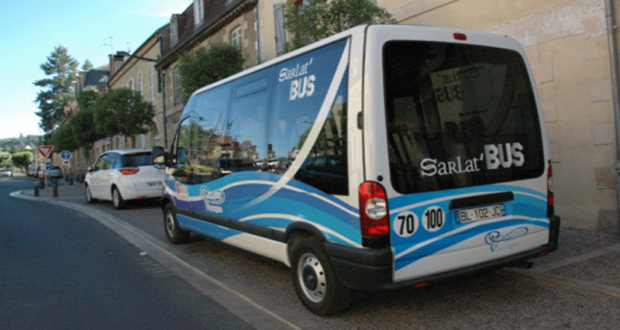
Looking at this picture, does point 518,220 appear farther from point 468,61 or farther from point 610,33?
point 610,33

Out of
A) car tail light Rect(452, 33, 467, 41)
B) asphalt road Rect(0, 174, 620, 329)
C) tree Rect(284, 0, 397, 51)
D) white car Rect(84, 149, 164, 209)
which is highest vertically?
tree Rect(284, 0, 397, 51)

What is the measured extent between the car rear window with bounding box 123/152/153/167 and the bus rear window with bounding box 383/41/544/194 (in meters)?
10.0

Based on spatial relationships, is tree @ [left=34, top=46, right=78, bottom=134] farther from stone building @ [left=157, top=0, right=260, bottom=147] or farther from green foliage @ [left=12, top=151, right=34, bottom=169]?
green foliage @ [left=12, top=151, right=34, bottom=169]

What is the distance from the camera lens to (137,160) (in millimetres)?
12195

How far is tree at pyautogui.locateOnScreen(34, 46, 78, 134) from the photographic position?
6069 cm

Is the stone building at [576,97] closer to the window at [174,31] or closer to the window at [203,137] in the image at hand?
the window at [203,137]

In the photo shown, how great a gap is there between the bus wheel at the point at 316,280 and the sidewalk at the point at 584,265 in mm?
2045

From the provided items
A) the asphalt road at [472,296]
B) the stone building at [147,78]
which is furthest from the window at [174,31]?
the asphalt road at [472,296]

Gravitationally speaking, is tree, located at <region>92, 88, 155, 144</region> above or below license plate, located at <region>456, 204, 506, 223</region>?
above

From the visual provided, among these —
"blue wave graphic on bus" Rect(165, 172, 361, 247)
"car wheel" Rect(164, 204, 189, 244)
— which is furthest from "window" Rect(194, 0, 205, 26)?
"blue wave graphic on bus" Rect(165, 172, 361, 247)

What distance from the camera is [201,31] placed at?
19922 millimetres

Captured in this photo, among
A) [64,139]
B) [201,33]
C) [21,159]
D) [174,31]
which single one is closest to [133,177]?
[201,33]

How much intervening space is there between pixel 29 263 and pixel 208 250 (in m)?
2.23

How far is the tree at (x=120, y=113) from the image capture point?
23.5m
